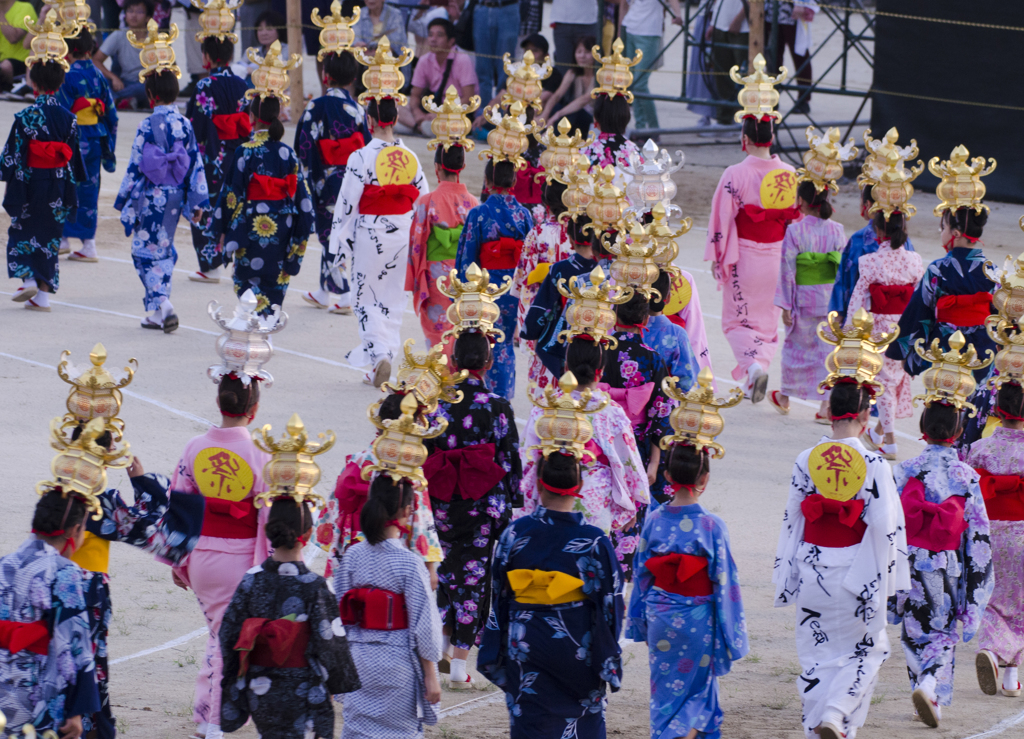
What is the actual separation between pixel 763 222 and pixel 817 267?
1.79ft

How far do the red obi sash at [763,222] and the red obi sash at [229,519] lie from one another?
522cm

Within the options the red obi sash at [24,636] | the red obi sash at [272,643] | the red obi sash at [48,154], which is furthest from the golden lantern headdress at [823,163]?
the red obi sash at [24,636]

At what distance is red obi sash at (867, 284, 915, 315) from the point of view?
8.38m

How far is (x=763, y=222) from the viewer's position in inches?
371

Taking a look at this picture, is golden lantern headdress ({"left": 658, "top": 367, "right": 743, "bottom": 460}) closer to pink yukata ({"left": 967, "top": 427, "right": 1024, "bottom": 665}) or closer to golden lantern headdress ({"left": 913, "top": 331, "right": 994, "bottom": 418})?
golden lantern headdress ({"left": 913, "top": 331, "right": 994, "bottom": 418})

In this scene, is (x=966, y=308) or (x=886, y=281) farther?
(x=886, y=281)

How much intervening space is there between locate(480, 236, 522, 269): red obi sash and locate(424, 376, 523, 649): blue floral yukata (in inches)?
106

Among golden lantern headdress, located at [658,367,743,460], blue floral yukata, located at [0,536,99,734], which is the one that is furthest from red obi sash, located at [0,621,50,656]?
golden lantern headdress, located at [658,367,743,460]

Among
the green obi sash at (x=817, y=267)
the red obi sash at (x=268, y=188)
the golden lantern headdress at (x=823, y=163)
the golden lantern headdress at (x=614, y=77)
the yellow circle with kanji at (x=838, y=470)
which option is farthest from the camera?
the golden lantern headdress at (x=614, y=77)

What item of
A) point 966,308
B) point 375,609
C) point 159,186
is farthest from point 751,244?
point 375,609

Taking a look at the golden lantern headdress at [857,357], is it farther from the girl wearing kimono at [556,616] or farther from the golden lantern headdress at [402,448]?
the golden lantern headdress at [402,448]

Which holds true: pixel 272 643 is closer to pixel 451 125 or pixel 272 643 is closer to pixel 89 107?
pixel 451 125

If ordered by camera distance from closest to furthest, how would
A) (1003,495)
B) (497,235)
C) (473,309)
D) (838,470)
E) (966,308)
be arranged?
1. (838,470)
2. (473,309)
3. (1003,495)
4. (966,308)
5. (497,235)

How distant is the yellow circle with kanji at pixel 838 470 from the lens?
5.20m
